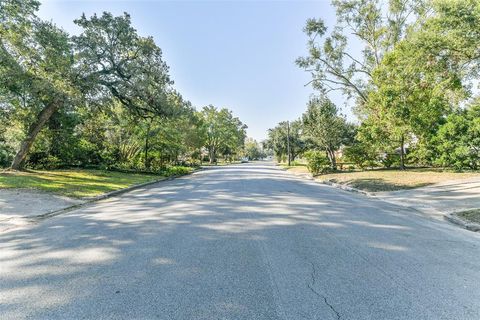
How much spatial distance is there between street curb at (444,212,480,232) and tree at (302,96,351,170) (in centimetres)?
1729

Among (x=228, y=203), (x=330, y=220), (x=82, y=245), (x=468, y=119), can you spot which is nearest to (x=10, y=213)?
(x=82, y=245)

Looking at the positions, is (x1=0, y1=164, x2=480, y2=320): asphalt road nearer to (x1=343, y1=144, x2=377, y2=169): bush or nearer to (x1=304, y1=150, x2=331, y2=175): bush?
(x1=304, y1=150, x2=331, y2=175): bush

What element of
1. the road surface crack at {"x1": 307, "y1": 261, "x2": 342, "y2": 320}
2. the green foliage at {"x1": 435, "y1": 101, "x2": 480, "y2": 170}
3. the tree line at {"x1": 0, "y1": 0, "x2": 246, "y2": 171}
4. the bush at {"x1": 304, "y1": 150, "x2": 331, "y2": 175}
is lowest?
the road surface crack at {"x1": 307, "y1": 261, "x2": 342, "y2": 320}

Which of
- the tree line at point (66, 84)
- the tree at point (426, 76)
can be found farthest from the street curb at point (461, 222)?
the tree line at point (66, 84)

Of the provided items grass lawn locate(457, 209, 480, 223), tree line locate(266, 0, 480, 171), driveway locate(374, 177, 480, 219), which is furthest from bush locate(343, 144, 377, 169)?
grass lawn locate(457, 209, 480, 223)

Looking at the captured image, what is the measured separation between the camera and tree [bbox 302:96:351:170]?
82.7 ft

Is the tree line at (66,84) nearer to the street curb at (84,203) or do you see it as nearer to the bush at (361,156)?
the street curb at (84,203)

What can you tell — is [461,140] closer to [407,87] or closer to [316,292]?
[407,87]

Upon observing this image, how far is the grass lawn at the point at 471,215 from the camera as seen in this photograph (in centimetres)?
670

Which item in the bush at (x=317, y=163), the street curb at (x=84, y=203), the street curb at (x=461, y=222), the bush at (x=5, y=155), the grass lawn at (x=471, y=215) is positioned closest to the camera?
the street curb at (x=461, y=222)

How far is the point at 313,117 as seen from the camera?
26062mm

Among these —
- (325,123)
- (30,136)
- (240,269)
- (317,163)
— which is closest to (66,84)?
(30,136)

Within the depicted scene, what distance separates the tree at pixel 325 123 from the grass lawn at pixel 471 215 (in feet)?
56.3

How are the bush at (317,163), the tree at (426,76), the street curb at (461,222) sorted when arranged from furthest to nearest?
the bush at (317,163), the tree at (426,76), the street curb at (461,222)
